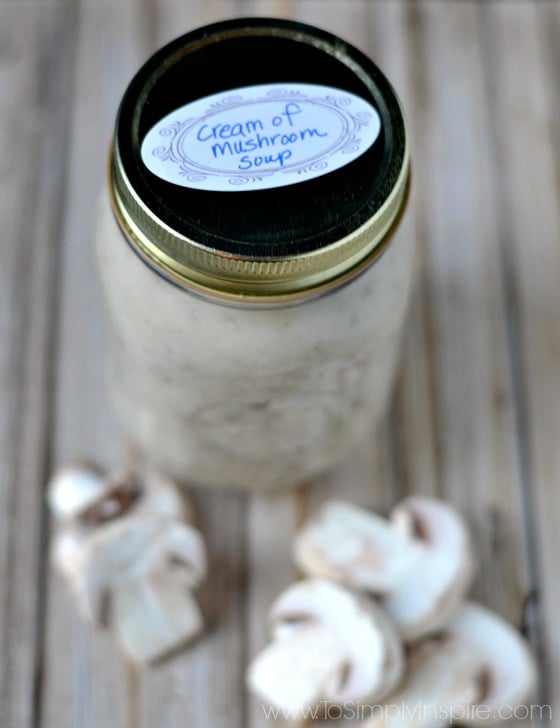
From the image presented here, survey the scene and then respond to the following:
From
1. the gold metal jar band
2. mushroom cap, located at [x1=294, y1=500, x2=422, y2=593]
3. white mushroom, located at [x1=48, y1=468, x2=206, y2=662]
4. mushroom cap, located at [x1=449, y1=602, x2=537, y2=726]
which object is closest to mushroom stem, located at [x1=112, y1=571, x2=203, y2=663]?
white mushroom, located at [x1=48, y1=468, x2=206, y2=662]

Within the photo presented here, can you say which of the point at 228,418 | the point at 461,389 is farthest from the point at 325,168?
the point at 461,389

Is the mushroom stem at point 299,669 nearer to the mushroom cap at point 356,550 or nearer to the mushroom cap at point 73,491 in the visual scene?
the mushroom cap at point 356,550

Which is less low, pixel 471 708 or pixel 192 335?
pixel 192 335

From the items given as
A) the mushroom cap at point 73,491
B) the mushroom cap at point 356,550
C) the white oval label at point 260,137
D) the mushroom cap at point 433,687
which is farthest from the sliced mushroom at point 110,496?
the white oval label at point 260,137

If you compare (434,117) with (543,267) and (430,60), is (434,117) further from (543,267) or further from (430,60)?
(543,267)

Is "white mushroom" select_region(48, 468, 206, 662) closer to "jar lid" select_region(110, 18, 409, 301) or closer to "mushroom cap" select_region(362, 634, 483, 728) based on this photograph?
"mushroom cap" select_region(362, 634, 483, 728)

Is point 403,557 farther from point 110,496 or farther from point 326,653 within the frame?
point 110,496
